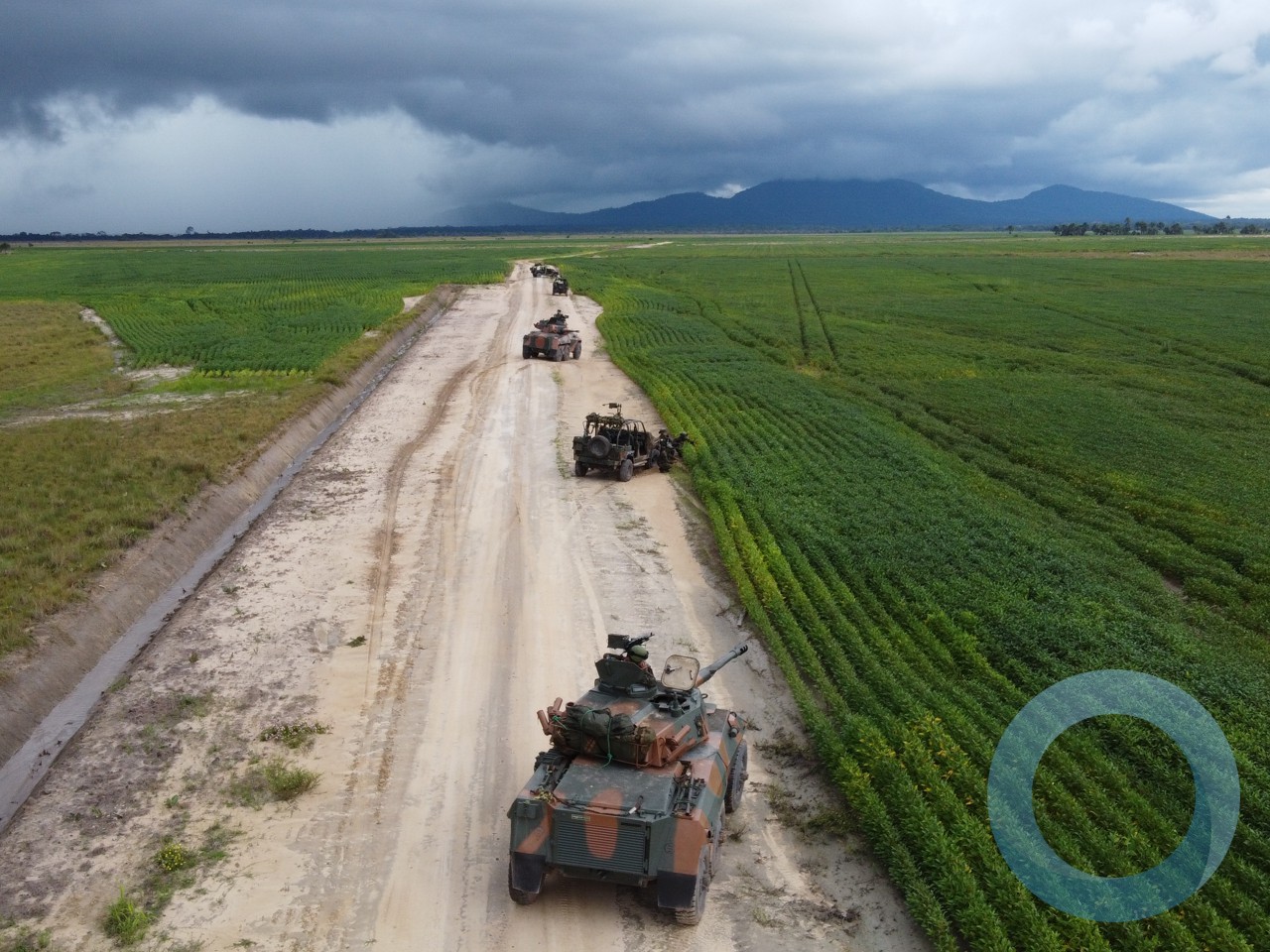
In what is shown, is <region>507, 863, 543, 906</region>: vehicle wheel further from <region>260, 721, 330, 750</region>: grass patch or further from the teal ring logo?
the teal ring logo

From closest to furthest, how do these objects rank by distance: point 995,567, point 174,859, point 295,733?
point 174,859 < point 295,733 < point 995,567

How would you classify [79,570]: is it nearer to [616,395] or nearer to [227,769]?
[227,769]

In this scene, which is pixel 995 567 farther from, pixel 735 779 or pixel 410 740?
pixel 410 740

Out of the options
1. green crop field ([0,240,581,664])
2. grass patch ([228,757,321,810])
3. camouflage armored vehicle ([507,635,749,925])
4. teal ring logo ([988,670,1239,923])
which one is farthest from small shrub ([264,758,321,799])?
teal ring logo ([988,670,1239,923])

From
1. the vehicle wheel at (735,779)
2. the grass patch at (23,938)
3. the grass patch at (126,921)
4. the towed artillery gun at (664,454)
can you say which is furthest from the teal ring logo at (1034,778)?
the towed artillery gun at (664,454)

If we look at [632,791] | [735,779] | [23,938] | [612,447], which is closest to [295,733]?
[23,938]

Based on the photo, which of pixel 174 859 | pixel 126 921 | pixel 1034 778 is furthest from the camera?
pixel 1034 778
